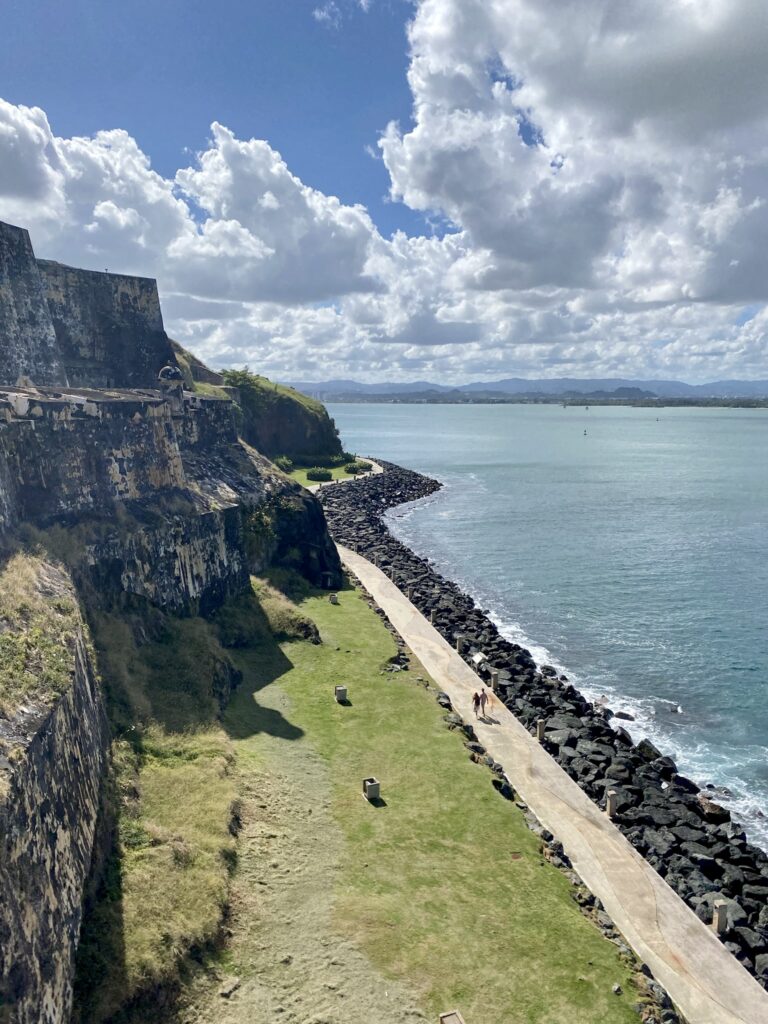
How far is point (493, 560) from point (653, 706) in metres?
26.9

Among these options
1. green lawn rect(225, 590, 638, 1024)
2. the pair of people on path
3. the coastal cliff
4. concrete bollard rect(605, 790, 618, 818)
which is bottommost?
concrete bollard rect(605, 790, 618, 818)

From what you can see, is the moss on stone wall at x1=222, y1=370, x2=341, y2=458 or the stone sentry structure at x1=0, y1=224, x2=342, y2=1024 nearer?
the stone sentry structure at x1=0, y1=224, x2=342, y2=1024

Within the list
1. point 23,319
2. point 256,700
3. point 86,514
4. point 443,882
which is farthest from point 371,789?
point 23,319

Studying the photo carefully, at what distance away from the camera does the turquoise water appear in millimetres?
31391

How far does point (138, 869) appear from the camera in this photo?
1514 centimetres

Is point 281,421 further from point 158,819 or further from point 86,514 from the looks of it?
point 158,819

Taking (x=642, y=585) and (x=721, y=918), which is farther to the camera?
(x=642, y=585)

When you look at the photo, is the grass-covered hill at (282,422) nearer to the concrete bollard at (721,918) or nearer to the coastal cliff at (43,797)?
the coastal cliff at (43,797)

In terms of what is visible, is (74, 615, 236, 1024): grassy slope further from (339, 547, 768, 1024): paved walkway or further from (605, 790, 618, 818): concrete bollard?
(605, 790, 618, 818): concrete bollard

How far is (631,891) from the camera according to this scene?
17.6 metres

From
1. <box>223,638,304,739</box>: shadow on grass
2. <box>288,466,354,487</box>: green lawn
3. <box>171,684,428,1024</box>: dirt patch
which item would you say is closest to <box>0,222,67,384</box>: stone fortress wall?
<box>223,638,304,739</box>: shadow on grass

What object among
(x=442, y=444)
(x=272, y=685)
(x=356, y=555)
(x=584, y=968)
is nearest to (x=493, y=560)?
(x=356, y=555)

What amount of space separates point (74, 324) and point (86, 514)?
21623mm

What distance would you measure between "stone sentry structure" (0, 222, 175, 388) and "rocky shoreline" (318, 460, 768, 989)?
24047mm
